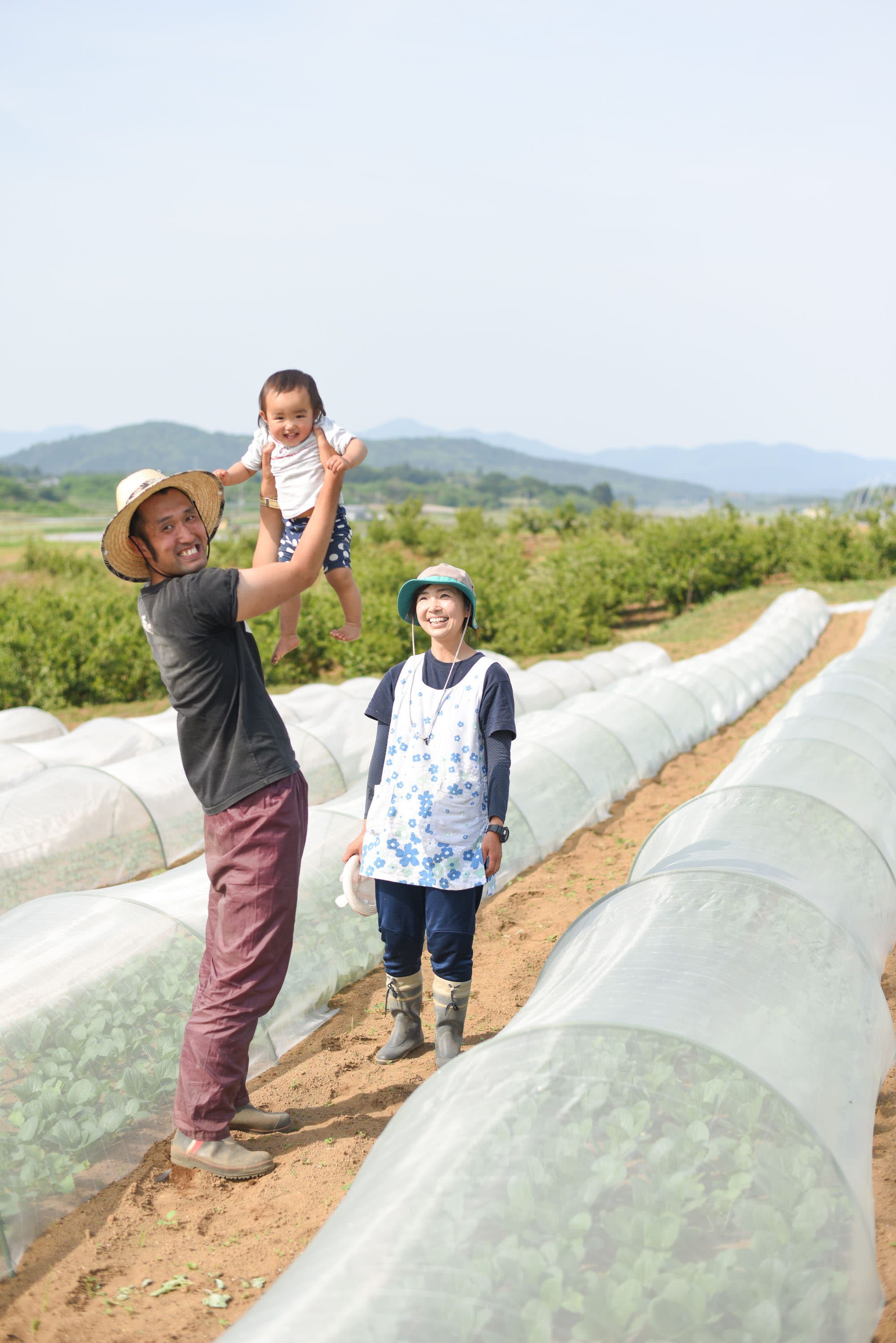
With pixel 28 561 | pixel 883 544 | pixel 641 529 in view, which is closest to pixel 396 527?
pixel 641 529

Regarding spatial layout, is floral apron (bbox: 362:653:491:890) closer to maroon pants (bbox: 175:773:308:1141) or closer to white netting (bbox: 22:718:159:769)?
maroon pants (bbox: 175:773:308:1141)

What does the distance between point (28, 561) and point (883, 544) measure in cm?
3354

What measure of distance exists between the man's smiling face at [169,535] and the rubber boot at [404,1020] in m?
2.02

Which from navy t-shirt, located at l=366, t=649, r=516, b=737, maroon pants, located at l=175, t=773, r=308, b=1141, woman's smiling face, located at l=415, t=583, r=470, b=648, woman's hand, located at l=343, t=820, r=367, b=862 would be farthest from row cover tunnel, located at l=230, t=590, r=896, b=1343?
woman's smiling face, located at l=415, t=583, r=470, b=648

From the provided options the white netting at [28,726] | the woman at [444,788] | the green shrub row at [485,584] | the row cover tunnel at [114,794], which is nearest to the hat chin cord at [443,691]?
the woman at [444,788]

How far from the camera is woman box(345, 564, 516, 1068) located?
3.54 m

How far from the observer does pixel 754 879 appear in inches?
131

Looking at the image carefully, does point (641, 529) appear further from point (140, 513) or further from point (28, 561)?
point (140, 513)

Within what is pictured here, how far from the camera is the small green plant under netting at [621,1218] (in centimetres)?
196

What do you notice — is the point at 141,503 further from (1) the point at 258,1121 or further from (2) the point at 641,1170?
(1) the point at 258,1121

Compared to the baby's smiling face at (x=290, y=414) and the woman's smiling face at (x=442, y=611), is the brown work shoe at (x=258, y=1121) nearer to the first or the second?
the woman's smiling face at (x=442, y=611)

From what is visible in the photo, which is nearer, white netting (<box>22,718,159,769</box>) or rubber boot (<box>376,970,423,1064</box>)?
rubber boot (<box>376,970,423,1064</box>)

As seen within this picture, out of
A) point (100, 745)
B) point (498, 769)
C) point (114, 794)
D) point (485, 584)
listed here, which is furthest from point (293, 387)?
point (485, 584)

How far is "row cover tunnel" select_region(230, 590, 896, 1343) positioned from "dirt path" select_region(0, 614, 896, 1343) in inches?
19.4
